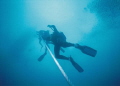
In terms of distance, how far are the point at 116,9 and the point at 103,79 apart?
21960mm

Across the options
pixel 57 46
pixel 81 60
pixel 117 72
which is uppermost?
pixel 81 60

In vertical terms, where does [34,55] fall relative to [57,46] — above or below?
above

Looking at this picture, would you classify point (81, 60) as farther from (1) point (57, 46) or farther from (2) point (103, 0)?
(1) point (57, 46)

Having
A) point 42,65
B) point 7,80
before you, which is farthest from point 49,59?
point 7,80

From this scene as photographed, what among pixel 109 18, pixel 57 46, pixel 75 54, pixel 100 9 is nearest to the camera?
pixel 57 46

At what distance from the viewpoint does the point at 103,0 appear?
71.3 ft

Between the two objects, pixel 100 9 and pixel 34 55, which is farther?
pixel 34 55

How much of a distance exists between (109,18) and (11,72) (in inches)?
1067

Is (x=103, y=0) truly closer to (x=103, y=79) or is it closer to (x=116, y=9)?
(x=116, y=9)

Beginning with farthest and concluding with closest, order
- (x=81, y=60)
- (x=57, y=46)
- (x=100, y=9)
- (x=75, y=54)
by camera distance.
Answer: (x=81, y=60) → (x=75, y=54) → (x=100, y=9) → (x=57, y=46)

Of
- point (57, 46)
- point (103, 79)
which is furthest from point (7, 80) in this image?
point (57, 46)

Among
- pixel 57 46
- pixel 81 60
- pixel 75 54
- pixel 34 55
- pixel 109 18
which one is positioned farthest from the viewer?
pixel 81 60

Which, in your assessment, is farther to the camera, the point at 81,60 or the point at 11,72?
the point at 81,60

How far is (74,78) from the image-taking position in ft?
130
